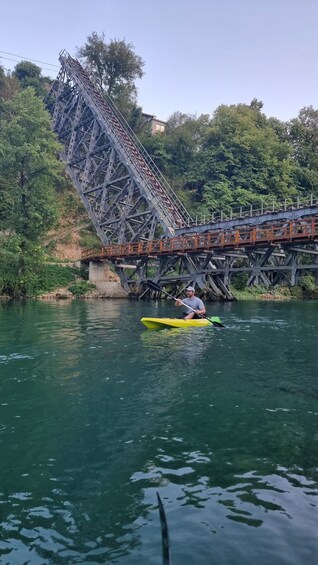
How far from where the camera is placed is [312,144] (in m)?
70.4

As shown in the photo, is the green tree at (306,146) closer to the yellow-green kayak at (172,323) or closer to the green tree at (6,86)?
the green tree at (6,86)

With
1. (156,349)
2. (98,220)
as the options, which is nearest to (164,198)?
(98,220)

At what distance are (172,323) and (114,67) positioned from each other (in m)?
62.1

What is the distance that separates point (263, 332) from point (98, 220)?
118ft

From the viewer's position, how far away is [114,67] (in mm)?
70750

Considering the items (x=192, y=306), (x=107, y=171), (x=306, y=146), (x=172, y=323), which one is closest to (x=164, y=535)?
(x=172, y=323)

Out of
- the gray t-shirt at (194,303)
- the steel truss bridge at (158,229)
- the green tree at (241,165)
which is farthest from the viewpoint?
the green tree at (241,165)

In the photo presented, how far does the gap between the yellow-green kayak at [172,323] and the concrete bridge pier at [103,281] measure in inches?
1065

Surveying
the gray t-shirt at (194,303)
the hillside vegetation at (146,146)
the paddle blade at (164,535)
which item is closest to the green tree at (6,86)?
the hillside vegetation at (146,146)

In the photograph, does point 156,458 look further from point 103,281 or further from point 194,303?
point 103,281

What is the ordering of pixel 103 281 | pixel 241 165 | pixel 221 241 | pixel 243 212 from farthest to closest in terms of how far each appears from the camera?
pixel 241 165 < pixel 243 212 < pixel 103 281 < pixel 221 241

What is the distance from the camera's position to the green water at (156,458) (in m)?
4.65

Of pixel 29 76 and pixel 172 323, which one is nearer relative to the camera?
pixel 172 323

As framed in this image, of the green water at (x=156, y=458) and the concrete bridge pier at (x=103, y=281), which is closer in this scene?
the green water at (x=156, y=458)
